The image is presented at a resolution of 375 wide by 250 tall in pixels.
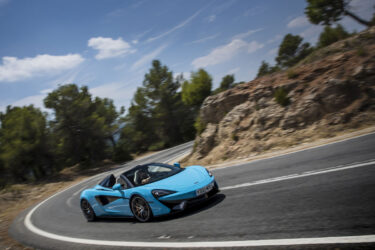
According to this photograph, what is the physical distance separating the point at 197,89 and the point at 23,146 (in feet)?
93.4

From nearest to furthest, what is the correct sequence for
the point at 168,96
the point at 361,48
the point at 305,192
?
the point at 305,192 < the point at 361,48 < the point at 168,96

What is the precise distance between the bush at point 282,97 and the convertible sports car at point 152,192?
783 centimetres

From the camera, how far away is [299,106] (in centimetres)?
1198

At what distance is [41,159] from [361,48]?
31.1 meters

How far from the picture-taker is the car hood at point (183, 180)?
5.50 m

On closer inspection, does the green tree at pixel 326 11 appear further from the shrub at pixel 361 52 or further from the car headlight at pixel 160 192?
the car headlight at pixel 160 192

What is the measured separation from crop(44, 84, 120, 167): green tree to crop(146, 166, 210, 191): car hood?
3050 centimetres

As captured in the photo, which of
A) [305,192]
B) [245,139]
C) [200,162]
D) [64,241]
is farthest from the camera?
[200,162]

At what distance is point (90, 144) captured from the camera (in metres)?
35.2

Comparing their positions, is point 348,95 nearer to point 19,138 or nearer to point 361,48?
point 361,48

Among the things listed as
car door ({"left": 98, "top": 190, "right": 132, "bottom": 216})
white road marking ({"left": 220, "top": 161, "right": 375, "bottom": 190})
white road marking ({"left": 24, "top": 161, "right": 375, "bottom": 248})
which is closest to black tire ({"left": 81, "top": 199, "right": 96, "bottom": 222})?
car door ({"left": 98, "top": 190, "right": 132, "bottom": 216})

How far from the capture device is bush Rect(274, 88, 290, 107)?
1256cm

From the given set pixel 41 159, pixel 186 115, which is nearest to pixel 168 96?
pixel 186 115

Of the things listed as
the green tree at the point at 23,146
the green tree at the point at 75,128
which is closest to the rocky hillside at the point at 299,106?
the green tree at the point at 23,146
